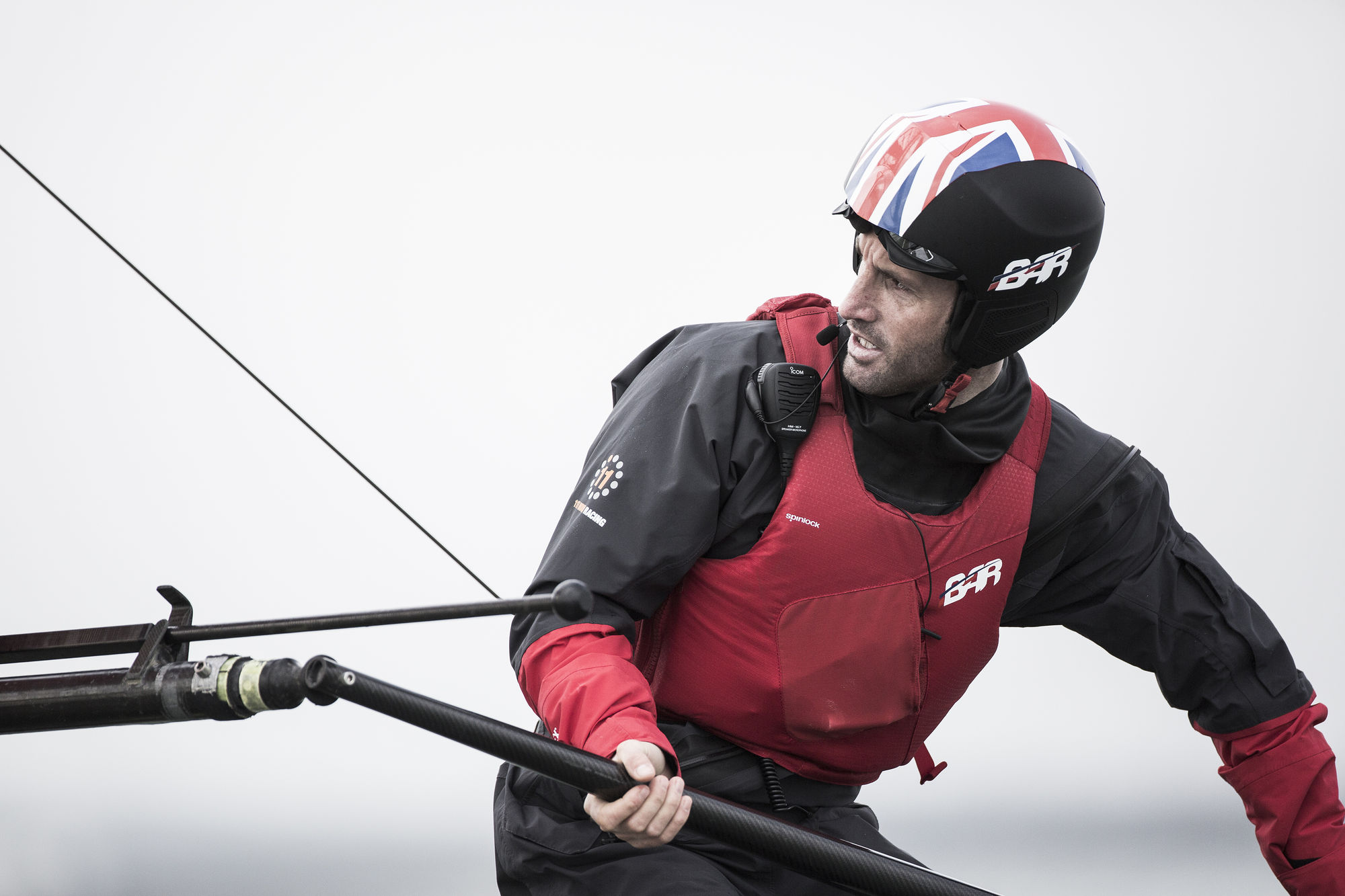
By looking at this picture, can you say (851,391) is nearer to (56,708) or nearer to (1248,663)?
(1248,663)

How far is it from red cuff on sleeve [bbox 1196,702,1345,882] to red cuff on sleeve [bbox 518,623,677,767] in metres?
1.00

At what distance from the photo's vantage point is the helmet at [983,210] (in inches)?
59.3

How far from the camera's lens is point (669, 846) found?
1.56 metres

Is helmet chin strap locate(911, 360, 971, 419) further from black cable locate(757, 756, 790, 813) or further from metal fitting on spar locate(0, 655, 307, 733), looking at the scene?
metal fitting on spar locate(0, 655, 307, 733)

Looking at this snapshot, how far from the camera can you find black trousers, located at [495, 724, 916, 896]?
1.51m

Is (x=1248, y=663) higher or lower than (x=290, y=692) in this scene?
lower

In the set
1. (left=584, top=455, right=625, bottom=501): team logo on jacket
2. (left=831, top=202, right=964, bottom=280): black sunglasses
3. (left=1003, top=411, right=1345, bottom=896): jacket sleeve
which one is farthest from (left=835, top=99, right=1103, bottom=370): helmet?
(left=584, top=455, right=625, bottom=501): team logo on jacket

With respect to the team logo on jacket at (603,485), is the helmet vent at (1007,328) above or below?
above

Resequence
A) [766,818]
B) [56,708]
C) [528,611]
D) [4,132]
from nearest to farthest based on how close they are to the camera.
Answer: [528,611] < [56,708] < [766,818] < [4,132]

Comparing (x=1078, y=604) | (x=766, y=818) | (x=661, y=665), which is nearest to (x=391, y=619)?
(x=766, y=818)

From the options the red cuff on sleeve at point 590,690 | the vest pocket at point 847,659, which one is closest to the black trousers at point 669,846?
the vest pocket at point 847,659

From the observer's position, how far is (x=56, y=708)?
3.78 ft

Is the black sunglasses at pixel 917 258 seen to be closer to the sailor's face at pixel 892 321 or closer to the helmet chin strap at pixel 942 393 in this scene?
the sailor's face at pixel 892 321

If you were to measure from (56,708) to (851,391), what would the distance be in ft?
3.25
